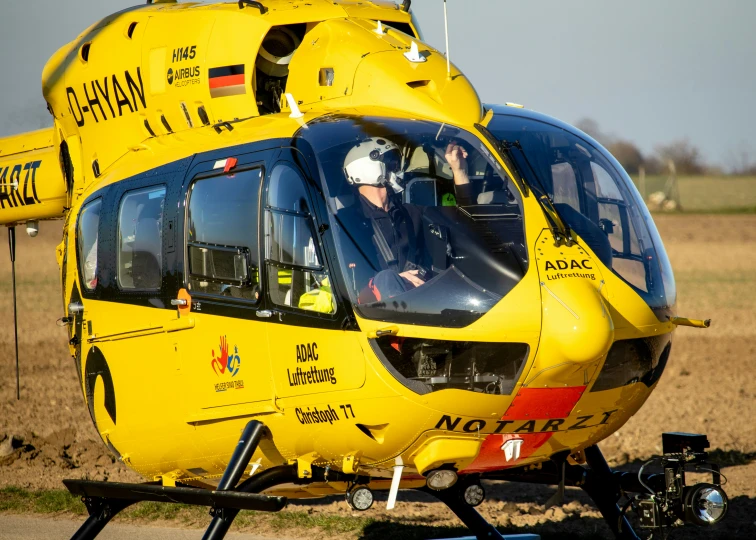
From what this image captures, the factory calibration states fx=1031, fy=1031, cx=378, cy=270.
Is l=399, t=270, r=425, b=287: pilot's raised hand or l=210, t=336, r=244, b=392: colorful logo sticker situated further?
l=210, t=336, r=244, b=392: colorful logo sticker

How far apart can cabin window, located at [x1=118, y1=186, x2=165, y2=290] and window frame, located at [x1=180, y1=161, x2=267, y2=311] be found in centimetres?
27

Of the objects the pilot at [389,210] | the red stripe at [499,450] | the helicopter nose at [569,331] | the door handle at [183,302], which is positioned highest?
the pilot at [389,210]

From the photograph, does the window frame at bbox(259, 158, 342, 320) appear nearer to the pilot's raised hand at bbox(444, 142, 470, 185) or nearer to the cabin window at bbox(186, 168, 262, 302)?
the cabin window at bbox(186, 168, 262, 302)

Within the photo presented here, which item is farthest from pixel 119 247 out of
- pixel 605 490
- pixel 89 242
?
pixel 605 490

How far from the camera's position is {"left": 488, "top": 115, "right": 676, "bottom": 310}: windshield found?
5.48 metres

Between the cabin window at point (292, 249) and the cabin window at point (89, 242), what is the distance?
6.43 ft

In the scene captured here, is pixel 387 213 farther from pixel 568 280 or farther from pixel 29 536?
pixel 29 536

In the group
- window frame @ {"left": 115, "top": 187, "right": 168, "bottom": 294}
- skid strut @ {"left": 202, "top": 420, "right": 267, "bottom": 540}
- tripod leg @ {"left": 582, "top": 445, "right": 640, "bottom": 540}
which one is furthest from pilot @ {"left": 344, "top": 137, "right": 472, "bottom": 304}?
tripod leg @ {"left": 582, "top": 445, "right": 640, "bottom": 540}

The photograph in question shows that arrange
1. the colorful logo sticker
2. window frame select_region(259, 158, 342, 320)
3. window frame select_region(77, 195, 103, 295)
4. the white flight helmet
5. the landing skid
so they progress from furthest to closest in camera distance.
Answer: window frame select_region(77, 195, 103, 295), the colorful logo sticker, the landing skid, the white flight helmet, window frame select_region(259, 158, 342, 320)

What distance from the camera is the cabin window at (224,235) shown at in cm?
571

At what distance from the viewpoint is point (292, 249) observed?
548cm

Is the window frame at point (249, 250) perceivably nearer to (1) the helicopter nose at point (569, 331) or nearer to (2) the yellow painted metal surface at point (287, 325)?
(2) the yellow painted metal surface at point (287, 325)

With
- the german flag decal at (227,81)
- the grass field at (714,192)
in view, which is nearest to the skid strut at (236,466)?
the german flag decal at (227,81)

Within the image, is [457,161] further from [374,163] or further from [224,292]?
[224,292]
